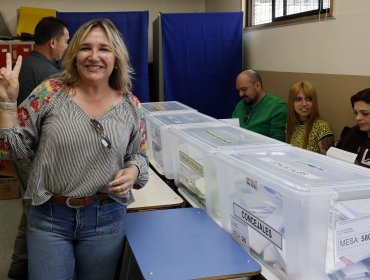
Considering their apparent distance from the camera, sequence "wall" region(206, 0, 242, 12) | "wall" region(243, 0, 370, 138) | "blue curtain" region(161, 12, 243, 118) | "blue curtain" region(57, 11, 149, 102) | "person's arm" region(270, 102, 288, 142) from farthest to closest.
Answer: "wall" region(206, 0, 242, 12) < "blue curtain" region(161, 12, 243, 118) < "blue curtain" region(57, 11, 149, 102) < "person's arm" region(270, 102, 288, 142) < "wall" region(243, 0, 370, 138)

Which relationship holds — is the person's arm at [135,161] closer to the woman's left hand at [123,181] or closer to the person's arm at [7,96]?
the woman's left hand at [123,181]

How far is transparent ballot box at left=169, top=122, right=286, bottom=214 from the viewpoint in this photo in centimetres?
171

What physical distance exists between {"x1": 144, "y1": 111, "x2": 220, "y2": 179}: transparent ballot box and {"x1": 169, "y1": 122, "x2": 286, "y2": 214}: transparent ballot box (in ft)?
0.33

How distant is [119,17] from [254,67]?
4.79 feet

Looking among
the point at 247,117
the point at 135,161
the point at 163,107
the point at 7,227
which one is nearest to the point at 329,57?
the point at 247,117

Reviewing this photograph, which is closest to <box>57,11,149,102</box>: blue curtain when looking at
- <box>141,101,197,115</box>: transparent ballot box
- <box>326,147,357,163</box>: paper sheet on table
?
<box>141,101,197,115</box>: transparent ballot box

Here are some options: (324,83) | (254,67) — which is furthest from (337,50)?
(254,67)

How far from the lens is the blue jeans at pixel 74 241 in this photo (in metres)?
1.28

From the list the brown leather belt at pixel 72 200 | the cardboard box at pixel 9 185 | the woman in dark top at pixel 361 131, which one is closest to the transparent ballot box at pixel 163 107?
the woman in dark top at pixel 361 131

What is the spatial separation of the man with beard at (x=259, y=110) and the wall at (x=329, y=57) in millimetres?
290

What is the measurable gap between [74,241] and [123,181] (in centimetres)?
26

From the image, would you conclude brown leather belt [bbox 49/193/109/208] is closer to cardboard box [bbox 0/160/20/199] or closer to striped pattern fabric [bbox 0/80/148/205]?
striped pattern fabric [bbox 0/80/148/205]

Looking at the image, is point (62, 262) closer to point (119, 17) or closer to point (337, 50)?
point (337, 50)

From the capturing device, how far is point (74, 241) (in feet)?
4.38
